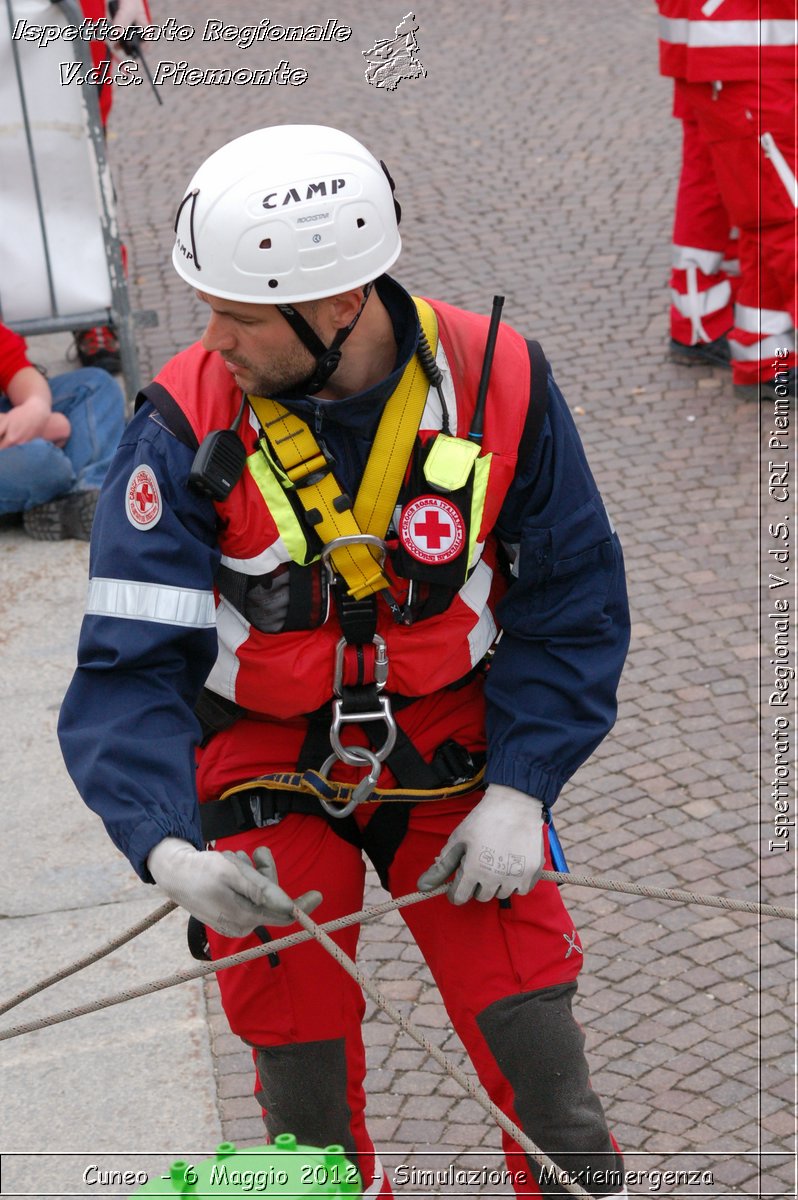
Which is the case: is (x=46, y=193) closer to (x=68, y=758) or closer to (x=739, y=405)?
(x=739, y=405)

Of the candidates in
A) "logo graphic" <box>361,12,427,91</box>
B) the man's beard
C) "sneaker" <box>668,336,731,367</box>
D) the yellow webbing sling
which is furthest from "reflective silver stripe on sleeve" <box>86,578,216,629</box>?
"logo graphic" <box>361,12,427,91</box>

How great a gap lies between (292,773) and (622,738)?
2.16 m

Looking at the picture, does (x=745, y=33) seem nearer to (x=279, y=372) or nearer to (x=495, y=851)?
(x=279, y=372)

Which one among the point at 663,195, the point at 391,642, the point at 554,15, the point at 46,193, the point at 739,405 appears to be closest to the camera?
the point at 391,642

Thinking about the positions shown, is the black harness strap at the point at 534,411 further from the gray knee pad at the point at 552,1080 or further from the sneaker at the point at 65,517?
the sneaker at the point at 65,517

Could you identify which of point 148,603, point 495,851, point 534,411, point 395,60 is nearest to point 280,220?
point 534,411

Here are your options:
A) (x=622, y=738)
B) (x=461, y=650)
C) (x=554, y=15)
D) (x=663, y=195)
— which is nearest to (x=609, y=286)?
(x=663, y=195)

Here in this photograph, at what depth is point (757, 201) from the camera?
633 cm

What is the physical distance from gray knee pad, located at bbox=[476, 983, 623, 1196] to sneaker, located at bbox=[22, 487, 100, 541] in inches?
143

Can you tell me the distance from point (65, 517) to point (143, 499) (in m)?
3.54

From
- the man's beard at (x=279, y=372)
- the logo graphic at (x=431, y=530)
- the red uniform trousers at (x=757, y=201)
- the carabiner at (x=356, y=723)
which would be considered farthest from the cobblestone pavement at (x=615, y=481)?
the man's beard at (x=279, y=372)

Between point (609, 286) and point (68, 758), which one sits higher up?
point (68, 758)

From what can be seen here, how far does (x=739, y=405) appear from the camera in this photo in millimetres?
6656

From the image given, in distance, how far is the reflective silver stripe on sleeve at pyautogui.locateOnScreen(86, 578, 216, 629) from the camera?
8.41 feet
